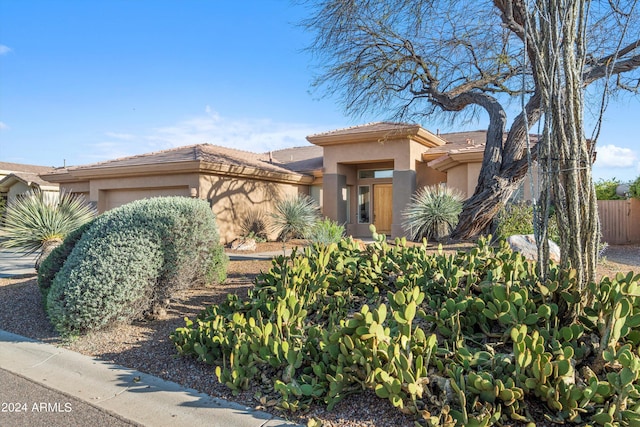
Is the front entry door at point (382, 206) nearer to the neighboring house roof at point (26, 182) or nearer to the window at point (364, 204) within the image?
the window at point (364, 204)

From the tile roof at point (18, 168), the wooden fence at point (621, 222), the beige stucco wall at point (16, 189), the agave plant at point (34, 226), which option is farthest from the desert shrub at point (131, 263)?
the tile roof at point (18, 168)

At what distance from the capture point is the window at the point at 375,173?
19.5 m

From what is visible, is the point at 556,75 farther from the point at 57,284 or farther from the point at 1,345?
the point at 1,345

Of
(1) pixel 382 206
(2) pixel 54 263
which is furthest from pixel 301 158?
(2) pixel 54 263

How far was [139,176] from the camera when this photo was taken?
16.7m

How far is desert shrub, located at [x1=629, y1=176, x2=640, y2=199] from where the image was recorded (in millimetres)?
14969

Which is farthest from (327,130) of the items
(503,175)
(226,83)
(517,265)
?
(517,265)

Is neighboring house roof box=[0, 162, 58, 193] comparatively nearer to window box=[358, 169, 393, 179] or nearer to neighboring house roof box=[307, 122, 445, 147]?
neighboring house roof box=[307, 122, 445, 147]

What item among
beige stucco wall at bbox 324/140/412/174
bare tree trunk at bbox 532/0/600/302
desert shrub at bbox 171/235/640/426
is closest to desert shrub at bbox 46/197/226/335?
desert shrub at bbox 171/235/640/426

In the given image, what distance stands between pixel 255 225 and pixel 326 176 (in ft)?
12.9

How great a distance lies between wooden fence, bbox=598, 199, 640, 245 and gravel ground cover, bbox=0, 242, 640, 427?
6.56 meters

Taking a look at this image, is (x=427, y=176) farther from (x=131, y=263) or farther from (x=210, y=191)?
(x=131, y=263)

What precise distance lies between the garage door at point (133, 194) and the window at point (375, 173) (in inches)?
332

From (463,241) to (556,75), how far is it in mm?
7521
